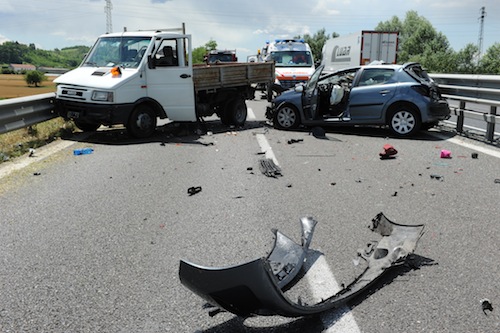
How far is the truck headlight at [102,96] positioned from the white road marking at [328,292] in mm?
7492

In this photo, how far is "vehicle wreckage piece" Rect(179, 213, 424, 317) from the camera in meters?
2.77

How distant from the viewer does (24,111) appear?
10047mm

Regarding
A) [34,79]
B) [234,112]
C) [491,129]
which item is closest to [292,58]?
[234,112]

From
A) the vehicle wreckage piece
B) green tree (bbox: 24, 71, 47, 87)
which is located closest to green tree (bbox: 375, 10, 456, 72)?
green tree (bbox: 24, 71, 47, 87)

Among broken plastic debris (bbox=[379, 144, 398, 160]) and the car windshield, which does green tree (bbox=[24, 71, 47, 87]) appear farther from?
broken plastic debris (bbox=[379, 144, 398, 160])

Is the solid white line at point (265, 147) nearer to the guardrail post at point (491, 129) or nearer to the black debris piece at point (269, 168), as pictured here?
the black debris piece at point (269, 168)

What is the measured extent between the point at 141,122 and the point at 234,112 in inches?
133

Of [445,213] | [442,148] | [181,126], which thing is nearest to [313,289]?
[445,213]

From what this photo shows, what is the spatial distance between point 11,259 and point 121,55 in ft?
26.3

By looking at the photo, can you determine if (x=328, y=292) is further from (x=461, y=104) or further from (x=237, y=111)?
(x=237, y=111)

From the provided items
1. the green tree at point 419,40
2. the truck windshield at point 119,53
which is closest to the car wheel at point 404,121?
the truck windshield at point 119,53

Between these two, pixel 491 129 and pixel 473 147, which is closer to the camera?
pixel 473 147

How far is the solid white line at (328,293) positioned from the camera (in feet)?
10.2

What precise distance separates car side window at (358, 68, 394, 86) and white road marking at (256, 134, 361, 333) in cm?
833
